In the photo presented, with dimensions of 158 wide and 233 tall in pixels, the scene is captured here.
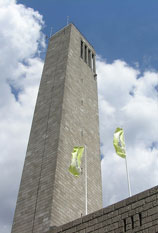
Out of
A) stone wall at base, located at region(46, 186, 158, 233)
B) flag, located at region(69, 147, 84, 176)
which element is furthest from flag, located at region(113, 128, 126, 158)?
stone wall at base, located at region(46, 186, 158, 233)

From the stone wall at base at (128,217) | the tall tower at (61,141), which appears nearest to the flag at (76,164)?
the tall tower at (61,141)

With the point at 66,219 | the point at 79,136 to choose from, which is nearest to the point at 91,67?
the point at 79,136

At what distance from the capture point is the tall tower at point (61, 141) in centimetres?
1902

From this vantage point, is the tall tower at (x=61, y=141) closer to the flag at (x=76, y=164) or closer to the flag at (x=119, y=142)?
the flag at (x=76, y=164)

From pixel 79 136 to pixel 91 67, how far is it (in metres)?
9.85

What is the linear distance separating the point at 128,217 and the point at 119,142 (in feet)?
20.7

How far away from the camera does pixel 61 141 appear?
21.6 m

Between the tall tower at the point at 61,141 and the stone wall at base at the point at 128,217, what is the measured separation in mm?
5385

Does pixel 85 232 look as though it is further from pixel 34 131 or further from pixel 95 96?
pixel 95 96

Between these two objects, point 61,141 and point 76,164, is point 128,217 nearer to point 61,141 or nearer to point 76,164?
point 76,164

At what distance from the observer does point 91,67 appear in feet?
104

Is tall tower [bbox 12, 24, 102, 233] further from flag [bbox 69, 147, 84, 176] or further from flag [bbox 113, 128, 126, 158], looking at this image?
flag [bbox 113, 128, 126, 158]

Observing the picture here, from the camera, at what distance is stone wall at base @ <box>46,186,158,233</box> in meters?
11.3

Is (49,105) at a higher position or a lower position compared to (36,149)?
higher
